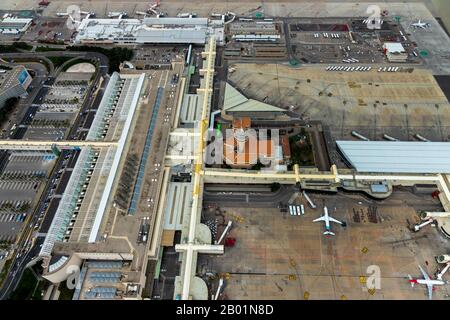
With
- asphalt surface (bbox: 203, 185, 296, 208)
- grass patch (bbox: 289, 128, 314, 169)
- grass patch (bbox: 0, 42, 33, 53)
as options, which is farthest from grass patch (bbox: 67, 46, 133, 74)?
grass patch (bbox: 289, 128, 314, 169)

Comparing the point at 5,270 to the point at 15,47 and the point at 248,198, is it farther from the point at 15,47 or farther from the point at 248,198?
the point at 15,47

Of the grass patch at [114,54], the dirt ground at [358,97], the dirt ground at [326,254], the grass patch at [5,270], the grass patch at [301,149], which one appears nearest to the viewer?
the dirt ground at [326,254]

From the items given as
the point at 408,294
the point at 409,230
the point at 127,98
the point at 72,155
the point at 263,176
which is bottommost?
the point at 408,294

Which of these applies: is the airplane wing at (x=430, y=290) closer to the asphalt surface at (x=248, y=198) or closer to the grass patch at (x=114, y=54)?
the asphalt surface at (x=248, y=198)

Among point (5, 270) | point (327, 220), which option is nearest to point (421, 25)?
point (327, 220)

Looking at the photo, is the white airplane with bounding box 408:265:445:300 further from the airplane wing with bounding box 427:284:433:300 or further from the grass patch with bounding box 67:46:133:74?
the grass patch with bounding box 67:46:133:74

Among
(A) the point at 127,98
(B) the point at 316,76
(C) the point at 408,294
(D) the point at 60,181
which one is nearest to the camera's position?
(C) the point at 408,294

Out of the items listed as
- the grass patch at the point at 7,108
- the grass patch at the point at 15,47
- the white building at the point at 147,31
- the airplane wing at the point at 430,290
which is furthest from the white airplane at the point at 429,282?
the grass patch at the point at 15,47

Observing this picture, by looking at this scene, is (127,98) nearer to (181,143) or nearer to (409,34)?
(181,143)

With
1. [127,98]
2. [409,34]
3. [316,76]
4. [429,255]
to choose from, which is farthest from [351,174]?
[409,34]
